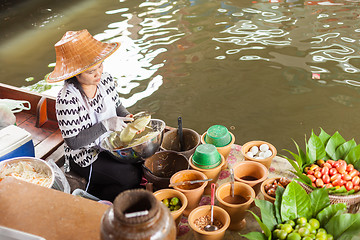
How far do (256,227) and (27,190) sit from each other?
1.30 metres

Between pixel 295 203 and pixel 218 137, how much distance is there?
743mm

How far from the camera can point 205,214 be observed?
6.26 feet

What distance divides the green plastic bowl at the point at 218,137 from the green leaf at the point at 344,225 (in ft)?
2.94

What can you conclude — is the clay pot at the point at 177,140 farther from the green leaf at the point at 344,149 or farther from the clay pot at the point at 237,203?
the green leaf at the point at 344,149

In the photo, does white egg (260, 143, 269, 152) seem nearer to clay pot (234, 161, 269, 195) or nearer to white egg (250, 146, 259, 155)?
white egg (250, 146, 259, 155)

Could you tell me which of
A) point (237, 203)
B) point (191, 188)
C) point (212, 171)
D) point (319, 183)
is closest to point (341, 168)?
A: point (319, 183)

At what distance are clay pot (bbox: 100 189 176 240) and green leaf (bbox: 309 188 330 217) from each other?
124 centimetres

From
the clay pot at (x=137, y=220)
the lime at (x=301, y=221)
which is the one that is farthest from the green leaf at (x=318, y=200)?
the clay pot at (x=137, y=220)

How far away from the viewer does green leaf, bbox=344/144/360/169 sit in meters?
2.04

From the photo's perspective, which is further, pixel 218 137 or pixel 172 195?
pixel 218 137

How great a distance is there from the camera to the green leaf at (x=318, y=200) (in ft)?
5.88

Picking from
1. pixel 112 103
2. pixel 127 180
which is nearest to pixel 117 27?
pixel 112 103

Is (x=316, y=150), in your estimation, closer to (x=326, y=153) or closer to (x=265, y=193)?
(x=326, y=153)

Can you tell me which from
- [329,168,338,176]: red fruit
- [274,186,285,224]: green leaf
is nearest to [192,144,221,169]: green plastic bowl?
[274,186,285,224]: green leaf
